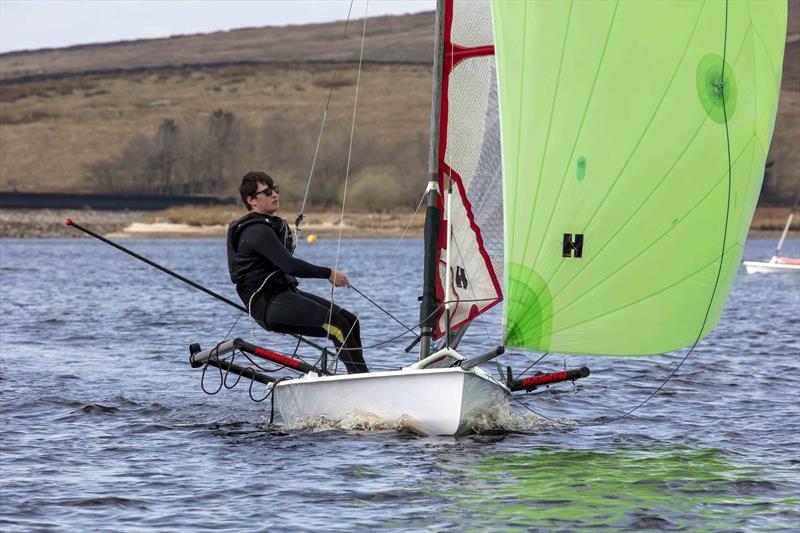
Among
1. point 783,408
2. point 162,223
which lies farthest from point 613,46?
point 162,223

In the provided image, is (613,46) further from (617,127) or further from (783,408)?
(783,408)

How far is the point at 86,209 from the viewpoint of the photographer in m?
102

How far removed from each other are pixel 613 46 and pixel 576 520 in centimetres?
363

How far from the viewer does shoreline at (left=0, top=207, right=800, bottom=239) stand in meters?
94.5

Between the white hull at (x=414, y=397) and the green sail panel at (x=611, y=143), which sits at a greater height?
the green sail panel at (x=611, y=143)

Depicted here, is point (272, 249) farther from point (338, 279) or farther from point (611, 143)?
point (611, 143)

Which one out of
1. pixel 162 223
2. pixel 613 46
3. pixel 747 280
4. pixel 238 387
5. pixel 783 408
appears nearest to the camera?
pixel 613 46

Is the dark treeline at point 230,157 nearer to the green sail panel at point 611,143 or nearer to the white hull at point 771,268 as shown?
the white hull at point 771,268

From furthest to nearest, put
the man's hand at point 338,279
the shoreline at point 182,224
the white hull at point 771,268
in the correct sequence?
the shoreline at point 182,224 < the white hull at point 771,268 < the man's hand at point 338,279

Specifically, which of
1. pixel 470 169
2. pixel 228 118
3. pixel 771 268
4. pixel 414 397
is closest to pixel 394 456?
pixel 414 397

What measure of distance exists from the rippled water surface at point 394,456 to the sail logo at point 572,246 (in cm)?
166

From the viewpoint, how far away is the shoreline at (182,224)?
9450cm

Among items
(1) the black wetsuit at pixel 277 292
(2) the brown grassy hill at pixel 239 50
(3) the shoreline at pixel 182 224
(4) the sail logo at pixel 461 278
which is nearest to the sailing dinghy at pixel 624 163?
(4) the sail logo at pixel 461 278

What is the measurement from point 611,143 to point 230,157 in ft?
383
